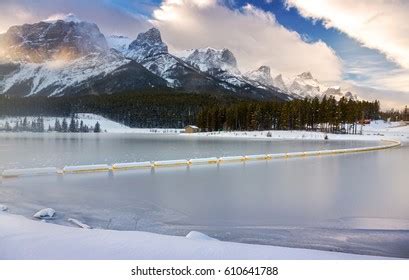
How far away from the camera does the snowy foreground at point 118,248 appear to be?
5535mm

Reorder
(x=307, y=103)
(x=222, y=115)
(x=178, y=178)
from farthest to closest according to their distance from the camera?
(x=222, y=115) < (x=307, y=103) < (x=178, y=178)

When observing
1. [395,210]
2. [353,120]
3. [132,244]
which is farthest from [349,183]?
[353,120]

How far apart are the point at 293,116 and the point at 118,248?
8575 centimetres

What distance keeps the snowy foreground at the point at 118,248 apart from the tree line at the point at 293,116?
78.2m

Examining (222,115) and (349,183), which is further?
(222,115)

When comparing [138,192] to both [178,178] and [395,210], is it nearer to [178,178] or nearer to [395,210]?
[178,178]

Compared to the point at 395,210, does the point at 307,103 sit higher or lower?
higher

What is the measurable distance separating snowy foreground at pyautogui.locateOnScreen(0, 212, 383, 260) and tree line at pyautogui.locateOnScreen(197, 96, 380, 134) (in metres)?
78.2

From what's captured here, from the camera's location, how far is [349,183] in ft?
51.1

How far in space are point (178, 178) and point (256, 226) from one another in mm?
8732

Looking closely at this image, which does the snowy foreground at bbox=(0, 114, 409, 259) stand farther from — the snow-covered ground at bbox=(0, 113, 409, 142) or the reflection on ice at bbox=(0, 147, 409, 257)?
the snow-covered ground at bbox=(0, 113, 409, 142)
